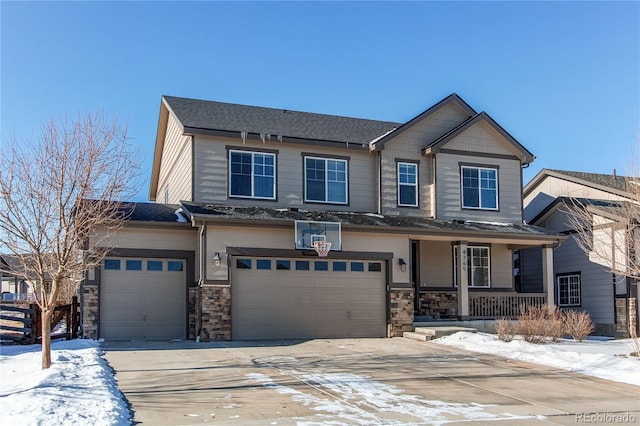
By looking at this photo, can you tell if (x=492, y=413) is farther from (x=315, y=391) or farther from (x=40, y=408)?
(x=40, y=408)

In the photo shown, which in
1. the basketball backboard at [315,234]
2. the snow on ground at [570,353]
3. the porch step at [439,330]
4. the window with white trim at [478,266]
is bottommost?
the snow on ground at [570,353]

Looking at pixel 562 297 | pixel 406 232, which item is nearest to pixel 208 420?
pixel 406 232

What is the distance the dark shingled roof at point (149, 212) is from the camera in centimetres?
1800

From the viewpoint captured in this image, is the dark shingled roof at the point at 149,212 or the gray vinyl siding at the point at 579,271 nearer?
the dark shingled roof at the point at 149,212

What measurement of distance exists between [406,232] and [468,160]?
4674 millimetres

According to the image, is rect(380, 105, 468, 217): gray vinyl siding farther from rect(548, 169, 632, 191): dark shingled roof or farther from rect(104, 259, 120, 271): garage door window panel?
rect(104, 259, 120, 271): garage door window panel

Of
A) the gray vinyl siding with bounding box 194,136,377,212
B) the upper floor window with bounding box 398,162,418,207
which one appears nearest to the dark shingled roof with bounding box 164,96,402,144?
the gray vinyl siding with bounding box 194,136,377,212

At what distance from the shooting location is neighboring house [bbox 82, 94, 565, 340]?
17.8m

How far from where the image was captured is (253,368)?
12398mm

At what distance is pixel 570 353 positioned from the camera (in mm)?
14500

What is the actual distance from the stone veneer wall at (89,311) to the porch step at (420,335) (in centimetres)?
918

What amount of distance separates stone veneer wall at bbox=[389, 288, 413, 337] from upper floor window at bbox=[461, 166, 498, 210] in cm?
470

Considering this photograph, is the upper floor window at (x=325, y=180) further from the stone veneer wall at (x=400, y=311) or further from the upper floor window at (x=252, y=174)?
the stone veneer wall at (x=400, y=311)

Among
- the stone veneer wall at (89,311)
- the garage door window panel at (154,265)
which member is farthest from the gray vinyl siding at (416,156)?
the stone veneer wall at (89,311)
